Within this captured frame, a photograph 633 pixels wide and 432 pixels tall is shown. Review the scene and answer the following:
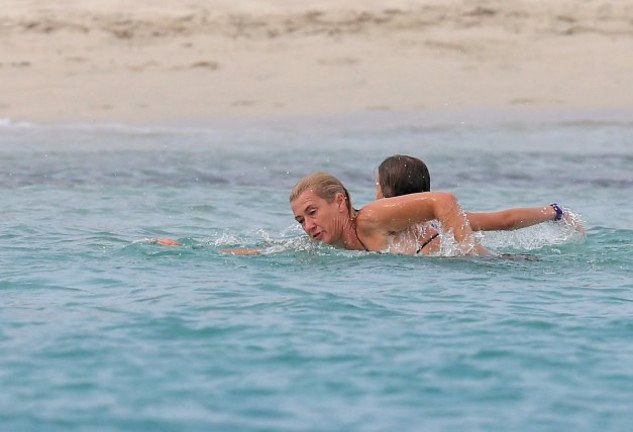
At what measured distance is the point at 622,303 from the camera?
6.64m

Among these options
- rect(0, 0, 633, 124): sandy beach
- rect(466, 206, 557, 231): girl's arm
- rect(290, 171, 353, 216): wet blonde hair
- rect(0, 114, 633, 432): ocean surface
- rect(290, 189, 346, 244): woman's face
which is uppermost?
rect(0, 0, 633, 124): sandy beach

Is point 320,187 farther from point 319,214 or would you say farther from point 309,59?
point 309,59

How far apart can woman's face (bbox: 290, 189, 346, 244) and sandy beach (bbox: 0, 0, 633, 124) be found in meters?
11.1

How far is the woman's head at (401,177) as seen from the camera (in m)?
7.84

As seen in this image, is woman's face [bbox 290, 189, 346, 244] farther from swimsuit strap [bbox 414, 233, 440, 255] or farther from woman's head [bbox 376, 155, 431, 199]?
swimsuit strap [bbox 414, 233, 440, 255]

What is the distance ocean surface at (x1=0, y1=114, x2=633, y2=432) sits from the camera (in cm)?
475

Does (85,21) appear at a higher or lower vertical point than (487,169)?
higher

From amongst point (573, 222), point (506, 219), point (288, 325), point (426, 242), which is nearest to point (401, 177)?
point (426, 242)

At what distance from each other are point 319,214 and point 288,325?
66.9 inches

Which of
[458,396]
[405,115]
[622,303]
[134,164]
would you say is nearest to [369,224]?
Answer: [622,303]

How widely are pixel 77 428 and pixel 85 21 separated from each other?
1673 centimetres

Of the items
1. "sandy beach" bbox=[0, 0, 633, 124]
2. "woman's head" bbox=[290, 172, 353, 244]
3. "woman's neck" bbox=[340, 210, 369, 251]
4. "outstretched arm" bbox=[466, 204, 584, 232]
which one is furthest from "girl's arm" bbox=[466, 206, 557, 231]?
"sandy beach" bbox=[0, 0, 633, 124]

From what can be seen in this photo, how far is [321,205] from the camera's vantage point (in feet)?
24.9

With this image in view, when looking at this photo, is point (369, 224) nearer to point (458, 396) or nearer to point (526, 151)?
point (458, 396)
